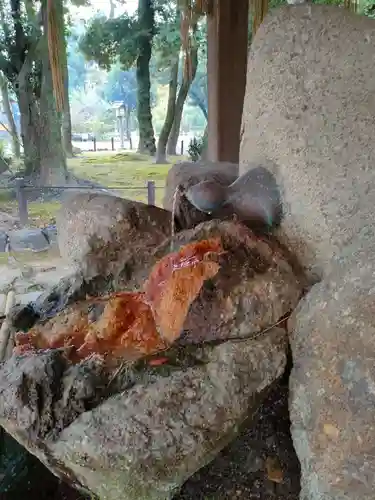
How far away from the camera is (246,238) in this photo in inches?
61.8

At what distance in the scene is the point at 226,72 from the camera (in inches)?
97.3

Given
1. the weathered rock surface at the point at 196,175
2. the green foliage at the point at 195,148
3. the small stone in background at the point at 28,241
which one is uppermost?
the weathered rock surface at the point at 196,175

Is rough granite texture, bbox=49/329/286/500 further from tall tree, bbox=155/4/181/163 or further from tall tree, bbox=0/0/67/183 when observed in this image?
tall tree, bbox=155/4/181/163

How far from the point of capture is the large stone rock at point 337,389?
1144mm

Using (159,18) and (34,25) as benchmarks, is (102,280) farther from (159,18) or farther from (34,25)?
(159,18)

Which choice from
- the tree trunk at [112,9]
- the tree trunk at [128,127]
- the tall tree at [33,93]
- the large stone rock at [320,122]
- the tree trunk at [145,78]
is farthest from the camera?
the tree trunk at [128,127]

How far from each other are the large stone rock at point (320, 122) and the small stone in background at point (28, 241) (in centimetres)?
264

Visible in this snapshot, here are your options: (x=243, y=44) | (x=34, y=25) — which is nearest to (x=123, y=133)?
(x=34, y=25)

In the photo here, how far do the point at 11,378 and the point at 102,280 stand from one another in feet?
2.03

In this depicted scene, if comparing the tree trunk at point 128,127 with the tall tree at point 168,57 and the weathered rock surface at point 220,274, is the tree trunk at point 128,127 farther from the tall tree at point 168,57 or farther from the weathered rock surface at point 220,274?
the weathered rock surface at point 220,274

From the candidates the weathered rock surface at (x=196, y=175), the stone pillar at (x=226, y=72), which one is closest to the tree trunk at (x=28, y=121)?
the stone pillar at (x=226, y=72)

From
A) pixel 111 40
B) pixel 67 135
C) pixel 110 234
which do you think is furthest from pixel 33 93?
pixel 110 234

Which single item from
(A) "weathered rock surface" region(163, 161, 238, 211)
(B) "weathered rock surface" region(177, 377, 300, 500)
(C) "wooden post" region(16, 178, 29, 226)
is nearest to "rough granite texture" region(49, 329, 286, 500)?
(B) "weathered rock surface" region(177, 377, 300, 500)

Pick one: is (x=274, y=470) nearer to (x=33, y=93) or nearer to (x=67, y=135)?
(x=67, y=135)
